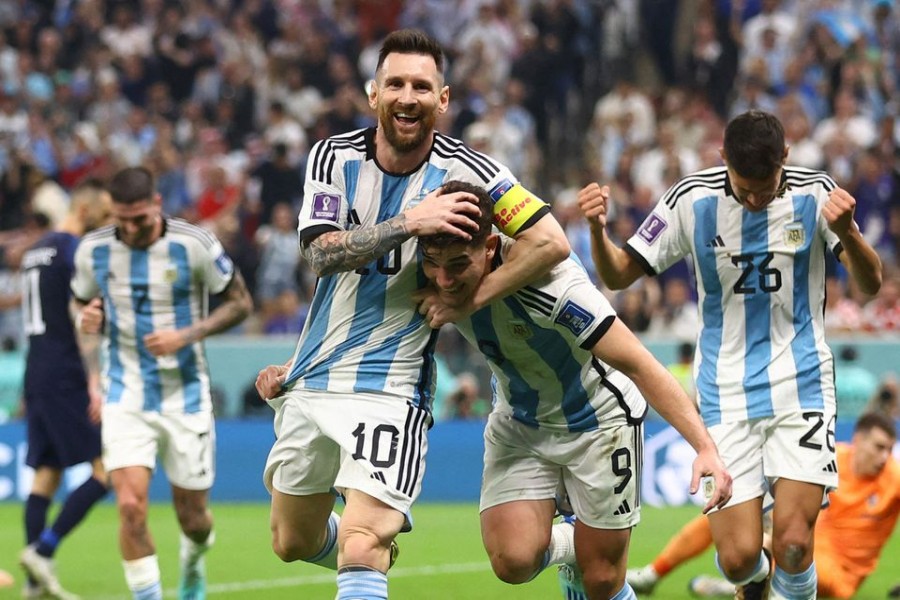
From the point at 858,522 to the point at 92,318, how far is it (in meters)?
4.41

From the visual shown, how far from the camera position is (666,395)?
5.69 meters

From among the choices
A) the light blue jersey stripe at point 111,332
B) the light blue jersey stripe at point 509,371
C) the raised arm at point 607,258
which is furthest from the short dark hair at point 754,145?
the light blue jersey stripe at point 111,332

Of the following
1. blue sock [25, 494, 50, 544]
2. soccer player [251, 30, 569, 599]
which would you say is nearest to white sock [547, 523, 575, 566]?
soccer player [251, 30, 569, 599]

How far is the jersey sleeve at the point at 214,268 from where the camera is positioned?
8.48 meters

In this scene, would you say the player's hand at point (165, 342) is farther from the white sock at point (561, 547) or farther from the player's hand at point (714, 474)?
the player's hand at point (714, 474)

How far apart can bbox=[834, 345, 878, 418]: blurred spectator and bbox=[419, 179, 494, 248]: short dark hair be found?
9181mm

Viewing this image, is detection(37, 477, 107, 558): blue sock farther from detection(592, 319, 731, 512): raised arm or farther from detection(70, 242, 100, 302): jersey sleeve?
detection(592, 319, 731, 512): raised arm

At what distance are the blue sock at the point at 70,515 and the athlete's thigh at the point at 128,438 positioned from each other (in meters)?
1.21

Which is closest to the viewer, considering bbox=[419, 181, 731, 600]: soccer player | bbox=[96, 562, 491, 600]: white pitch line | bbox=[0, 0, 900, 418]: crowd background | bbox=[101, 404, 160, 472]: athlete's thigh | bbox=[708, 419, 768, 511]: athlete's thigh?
bbox=[419, 181, 731, 600]: soccer player

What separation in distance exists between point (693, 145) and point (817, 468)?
37.5 feet

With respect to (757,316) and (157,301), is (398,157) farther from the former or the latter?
(157,301)

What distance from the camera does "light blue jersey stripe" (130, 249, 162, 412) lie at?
8359mm

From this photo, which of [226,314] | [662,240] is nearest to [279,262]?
[226,314]

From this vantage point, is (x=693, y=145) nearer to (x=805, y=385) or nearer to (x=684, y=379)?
(x=684, y=379)
